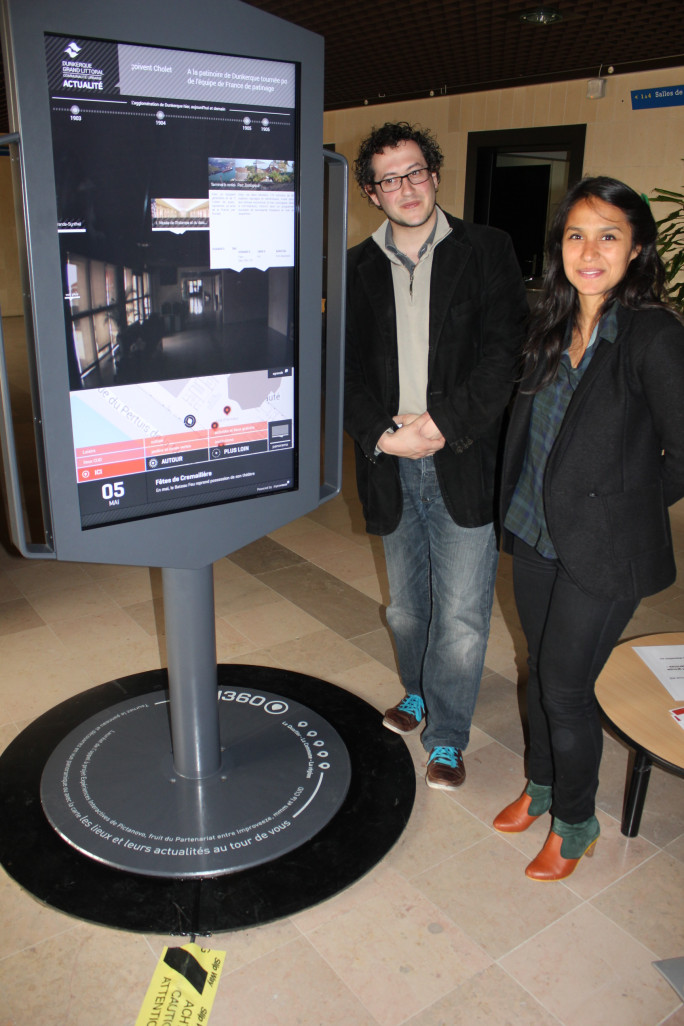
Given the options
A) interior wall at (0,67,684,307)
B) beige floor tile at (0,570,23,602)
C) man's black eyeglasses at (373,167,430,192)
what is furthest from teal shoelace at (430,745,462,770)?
interior wall at (0,67,684,307)

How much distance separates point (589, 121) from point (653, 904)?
234 inches

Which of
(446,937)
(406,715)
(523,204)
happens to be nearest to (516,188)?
(523,204)

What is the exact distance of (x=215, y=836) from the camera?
1.88 meters

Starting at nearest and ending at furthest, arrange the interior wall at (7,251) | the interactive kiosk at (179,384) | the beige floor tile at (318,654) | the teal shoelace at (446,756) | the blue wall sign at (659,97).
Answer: the interactive kiosk at (179,384) → the teal shoelace at (446,756) → the beige floor tile at (318,654) → the blue wall sign at (659,97) → the interior wall at (7,251)

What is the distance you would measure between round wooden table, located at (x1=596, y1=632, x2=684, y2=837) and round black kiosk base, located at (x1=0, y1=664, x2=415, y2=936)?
22.1 inches

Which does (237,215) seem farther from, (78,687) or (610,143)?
(610,143)

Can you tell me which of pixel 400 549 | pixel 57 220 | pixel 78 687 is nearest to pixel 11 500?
pixel 57 220

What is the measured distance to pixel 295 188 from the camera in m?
1.66

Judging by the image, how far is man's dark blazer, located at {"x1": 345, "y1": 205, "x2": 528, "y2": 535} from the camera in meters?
1.94

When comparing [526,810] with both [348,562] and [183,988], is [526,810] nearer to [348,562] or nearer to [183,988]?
[183,988]

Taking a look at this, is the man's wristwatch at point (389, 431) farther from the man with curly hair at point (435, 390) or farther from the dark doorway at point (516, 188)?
the dark doorway at point (516, 188)

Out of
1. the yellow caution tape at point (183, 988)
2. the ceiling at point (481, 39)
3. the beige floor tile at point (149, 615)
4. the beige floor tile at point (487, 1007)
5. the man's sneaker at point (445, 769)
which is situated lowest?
the beige floor tile at point (487, 1007)

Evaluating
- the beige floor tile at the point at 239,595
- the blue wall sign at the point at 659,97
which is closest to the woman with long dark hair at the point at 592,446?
the beige floor tile at the point at 239,595

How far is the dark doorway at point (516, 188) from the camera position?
7004 mm
